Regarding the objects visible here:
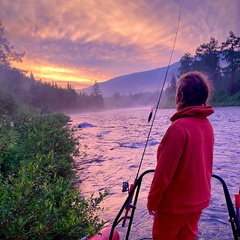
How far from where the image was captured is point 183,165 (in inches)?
98.5

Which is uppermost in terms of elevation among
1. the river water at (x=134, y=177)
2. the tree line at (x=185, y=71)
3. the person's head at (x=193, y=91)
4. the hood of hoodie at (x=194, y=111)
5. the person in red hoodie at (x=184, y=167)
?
the tree line at (x=185, y=71)

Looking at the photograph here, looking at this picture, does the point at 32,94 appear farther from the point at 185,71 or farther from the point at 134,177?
the point at 134,177

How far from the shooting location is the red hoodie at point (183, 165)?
2.42 m

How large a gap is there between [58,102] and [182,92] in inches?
4103

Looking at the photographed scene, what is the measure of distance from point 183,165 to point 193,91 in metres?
0.75

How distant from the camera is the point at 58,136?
912cm

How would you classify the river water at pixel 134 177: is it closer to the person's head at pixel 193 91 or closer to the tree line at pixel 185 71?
the person's head at pixel 193 91

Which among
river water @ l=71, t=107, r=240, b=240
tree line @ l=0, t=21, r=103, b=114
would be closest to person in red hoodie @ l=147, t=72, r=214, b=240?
river water @ l=71, t=107, r=240, b=240

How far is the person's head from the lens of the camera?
2623mm

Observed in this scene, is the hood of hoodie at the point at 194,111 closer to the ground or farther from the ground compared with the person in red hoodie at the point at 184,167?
farther from the ground

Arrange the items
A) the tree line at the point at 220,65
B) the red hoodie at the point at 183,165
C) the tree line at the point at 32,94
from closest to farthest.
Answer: the red hoodie at the point at 183,165
the tree line at the point at 32,94
the tree line at the point at 220,65

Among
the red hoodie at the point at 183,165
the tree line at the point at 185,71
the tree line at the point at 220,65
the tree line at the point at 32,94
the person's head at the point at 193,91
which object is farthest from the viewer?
the tree line at the point at 220,65

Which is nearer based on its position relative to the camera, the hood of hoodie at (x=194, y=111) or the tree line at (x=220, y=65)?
the hood of hoodie at (x=194, y=111)

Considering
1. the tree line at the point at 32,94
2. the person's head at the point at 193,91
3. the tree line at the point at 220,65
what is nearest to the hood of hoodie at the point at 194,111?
the person's head at the point at 193,91
